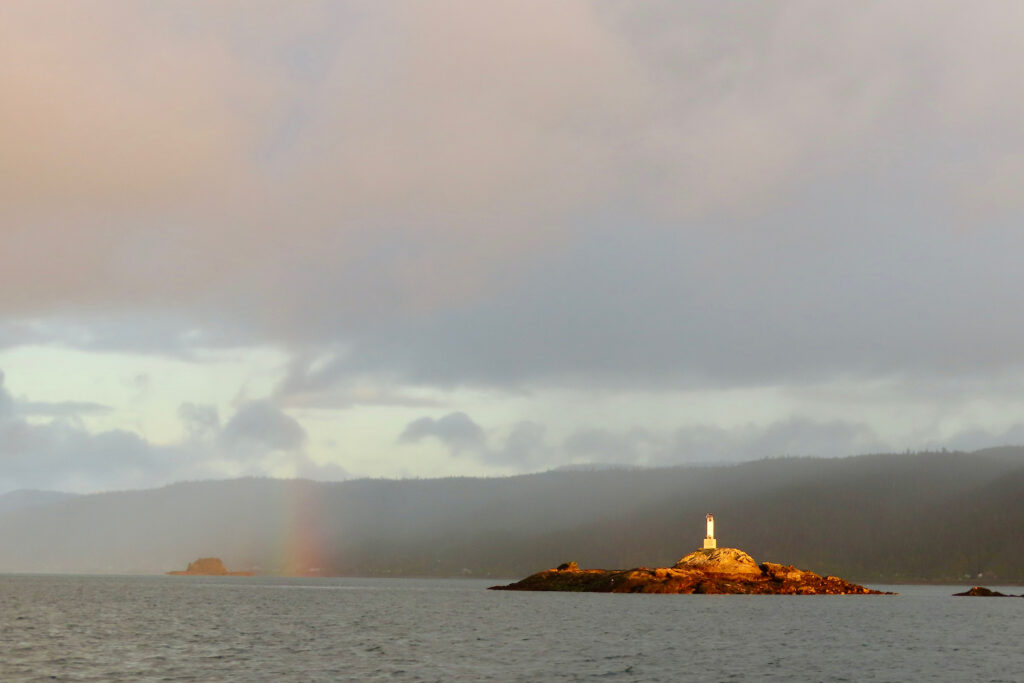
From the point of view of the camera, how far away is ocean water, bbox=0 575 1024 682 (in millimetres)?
84375

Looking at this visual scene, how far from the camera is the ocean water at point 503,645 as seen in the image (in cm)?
8438

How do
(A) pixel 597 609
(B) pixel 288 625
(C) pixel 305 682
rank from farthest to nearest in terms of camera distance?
(A) pixel 597 609 → (B) pixel 288 625 → (C) pixel 305 682

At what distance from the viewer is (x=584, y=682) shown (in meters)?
79.9

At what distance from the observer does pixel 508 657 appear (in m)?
97.3

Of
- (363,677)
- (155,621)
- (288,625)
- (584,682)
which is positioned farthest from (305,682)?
(155,621)

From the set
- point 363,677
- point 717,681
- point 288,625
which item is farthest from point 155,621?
point 717,681

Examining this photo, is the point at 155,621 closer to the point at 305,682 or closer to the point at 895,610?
the point at 305,682

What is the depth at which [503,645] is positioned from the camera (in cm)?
11012

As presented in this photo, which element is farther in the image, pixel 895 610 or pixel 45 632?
pixel 895 610

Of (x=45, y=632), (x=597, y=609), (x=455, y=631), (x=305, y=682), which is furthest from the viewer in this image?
(x=597, y=609)

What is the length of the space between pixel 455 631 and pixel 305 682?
56425 millimetres

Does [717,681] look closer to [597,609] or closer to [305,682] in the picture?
[305,682]

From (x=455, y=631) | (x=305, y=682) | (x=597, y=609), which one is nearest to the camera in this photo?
(x=305, y=682)

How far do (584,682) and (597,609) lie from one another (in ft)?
350
